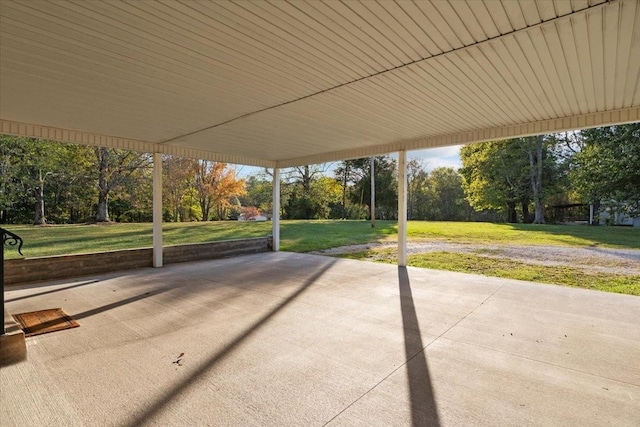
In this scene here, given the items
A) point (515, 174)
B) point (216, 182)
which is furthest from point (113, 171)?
point (515, 174)

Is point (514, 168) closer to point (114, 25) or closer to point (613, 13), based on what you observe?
point (613, 13)

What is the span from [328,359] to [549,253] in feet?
30.3

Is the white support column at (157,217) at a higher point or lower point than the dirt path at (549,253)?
higher

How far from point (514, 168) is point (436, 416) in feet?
68.0

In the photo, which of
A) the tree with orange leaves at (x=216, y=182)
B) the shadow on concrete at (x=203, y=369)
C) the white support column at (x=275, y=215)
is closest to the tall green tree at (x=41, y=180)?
the tree with orange leaves at (x=216, y=182)

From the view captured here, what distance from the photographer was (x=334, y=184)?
2372 cm

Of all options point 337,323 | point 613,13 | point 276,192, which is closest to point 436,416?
point 337,323

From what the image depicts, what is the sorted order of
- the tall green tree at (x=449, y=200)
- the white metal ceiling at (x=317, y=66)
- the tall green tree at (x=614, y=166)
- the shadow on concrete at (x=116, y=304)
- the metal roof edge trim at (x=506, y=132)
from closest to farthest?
the white metal ceiling at (x=317, y=66) → the shadow on concrete at (x=116, y=304) → the metal roof edge trim at (x=506, y=132) → the tall green tree at (x=614, y=166) → the tall green tree at (x=449, y=200)

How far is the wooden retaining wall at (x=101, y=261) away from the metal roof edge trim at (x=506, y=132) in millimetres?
3706

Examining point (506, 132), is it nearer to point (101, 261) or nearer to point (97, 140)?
point (97, 140)

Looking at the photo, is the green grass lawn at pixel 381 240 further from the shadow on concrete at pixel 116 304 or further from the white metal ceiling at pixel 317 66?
the shadow on concrete at pixel 116 304

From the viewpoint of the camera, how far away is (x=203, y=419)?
6.47ft

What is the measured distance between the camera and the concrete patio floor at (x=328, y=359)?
2.05 meters

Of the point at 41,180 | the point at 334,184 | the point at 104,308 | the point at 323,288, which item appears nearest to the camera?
the point at 104,308
